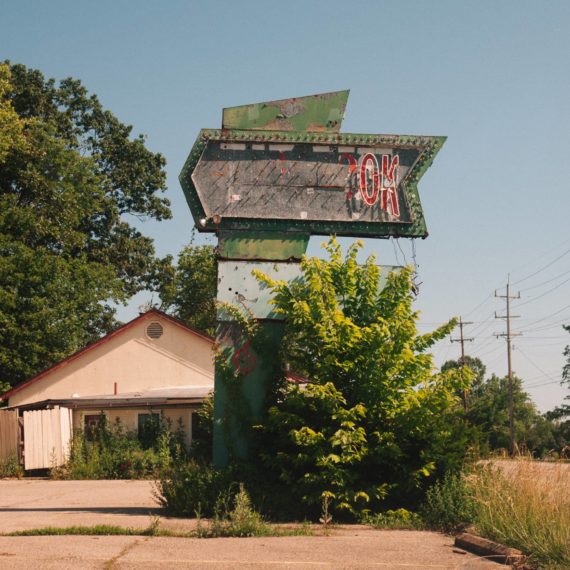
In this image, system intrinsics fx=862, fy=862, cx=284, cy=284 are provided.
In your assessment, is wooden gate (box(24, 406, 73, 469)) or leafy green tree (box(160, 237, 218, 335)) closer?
wooden gate (box(24, 406, 73, 469))

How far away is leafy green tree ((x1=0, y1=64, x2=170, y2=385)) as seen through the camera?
128 ft

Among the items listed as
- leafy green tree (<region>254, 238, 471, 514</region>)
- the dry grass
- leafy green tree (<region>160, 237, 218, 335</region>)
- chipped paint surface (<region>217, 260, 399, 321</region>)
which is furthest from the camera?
leafy green tree (<region>160, 237, 218, 335</region>)

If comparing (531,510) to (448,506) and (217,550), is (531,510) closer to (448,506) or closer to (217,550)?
(448,506)

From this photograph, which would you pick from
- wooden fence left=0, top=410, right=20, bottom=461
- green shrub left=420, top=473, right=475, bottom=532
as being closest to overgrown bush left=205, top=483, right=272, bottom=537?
green shrub left=420, top=473, right=475, bottom=532

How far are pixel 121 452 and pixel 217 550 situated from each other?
19990mm

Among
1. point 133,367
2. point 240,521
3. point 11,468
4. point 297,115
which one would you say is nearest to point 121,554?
point 240,521

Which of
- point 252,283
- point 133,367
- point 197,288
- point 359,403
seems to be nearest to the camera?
point 359,403

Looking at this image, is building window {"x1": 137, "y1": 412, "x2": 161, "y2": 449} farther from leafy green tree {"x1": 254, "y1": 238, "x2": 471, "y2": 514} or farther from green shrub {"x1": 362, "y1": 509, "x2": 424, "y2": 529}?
green shrub {"x1": 362, "y1": 509, "x2": 424, "y2": 529}

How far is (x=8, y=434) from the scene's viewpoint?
31219mm

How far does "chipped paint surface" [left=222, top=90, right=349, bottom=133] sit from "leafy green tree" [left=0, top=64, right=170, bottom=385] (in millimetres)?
24154

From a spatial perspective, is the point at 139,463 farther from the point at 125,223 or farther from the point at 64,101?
the point at 64,101

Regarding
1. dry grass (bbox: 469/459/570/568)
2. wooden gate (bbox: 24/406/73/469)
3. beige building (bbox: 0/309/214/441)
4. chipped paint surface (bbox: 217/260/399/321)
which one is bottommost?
wooden gate (bbox: 24/406/73/469)

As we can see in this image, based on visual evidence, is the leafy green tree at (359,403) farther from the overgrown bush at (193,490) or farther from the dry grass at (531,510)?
the dry grass at (531,510)

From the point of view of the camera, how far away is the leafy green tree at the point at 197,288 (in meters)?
63.2
